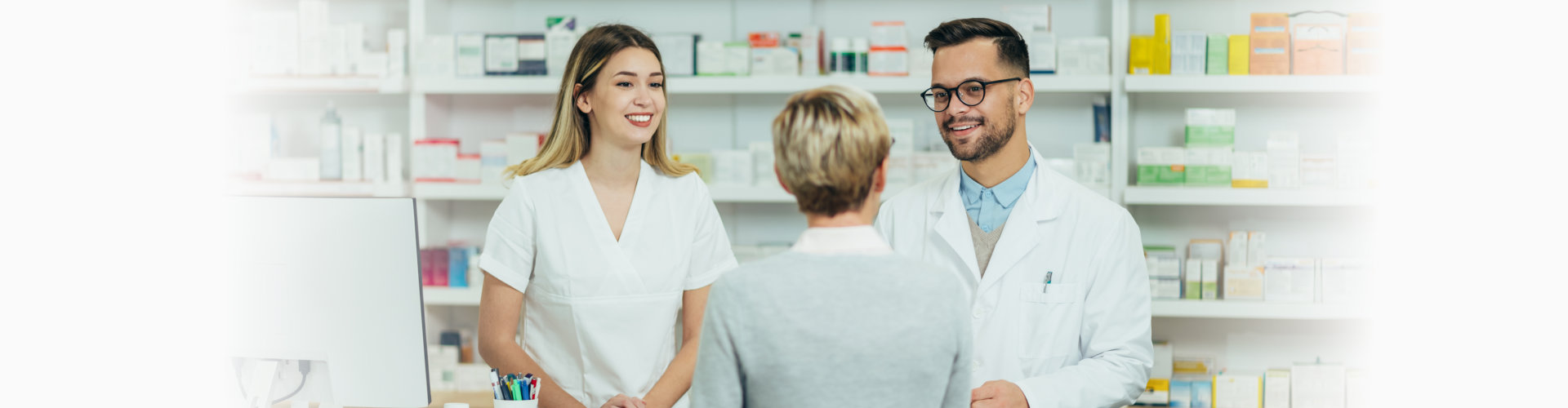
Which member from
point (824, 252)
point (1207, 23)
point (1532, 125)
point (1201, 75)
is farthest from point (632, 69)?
point (1532, 125)

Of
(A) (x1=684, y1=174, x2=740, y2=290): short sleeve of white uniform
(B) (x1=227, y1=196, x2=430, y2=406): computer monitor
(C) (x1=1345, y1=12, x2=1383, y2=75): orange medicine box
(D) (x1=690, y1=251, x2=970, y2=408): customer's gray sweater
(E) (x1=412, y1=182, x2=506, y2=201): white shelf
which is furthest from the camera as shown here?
(E) (x1=412, y1=182, x2=506, y2=201): white shelf

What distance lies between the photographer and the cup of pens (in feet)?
4.34

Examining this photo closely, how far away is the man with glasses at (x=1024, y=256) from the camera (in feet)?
5.07

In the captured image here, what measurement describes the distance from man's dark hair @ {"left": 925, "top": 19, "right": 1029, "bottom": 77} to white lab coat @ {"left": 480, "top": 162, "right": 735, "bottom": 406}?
56 cm

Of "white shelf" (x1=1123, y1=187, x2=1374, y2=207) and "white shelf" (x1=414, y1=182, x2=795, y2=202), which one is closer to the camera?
"white shelf" (x1=1123, y1=187, x2=1374, y2=207)

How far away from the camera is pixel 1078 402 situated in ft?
4.74

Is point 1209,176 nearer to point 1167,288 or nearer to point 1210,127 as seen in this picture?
point 1210,127

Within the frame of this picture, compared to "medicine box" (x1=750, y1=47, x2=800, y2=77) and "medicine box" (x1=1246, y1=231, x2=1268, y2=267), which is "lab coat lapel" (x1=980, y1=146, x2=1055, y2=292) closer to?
"medicine box" (x1=750, y1=47, x2=800, y2=77)

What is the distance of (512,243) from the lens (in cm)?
163

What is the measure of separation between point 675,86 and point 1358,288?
2.17 meters

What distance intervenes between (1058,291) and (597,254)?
766mm

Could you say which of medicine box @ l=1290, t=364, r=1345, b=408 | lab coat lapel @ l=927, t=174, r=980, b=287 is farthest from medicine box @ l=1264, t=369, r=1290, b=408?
lab coat lapel @ l=927, t=174, r=980, b=287

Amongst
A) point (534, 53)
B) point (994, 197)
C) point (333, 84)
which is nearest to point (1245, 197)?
point (994, 197)

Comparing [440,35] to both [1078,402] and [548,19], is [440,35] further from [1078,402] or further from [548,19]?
Result: [1078,402]
